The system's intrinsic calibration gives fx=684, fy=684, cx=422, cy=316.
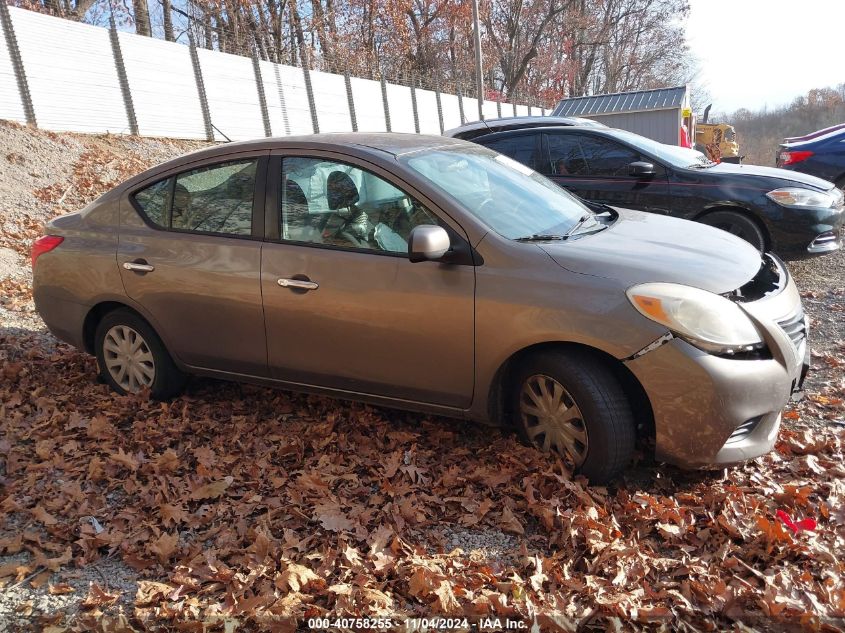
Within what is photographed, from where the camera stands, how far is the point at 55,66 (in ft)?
43.6

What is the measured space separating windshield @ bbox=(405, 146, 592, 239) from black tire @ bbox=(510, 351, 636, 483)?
726mm

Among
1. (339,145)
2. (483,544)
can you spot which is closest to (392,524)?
(483,544)

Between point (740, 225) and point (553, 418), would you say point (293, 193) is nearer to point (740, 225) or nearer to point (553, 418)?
point (553, 418)

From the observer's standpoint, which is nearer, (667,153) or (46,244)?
(46,244)

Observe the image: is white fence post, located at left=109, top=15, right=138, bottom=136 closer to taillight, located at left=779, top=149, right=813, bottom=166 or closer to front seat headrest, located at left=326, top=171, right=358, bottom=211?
taillight, located at left=779, top=149, right=813, bottom=166

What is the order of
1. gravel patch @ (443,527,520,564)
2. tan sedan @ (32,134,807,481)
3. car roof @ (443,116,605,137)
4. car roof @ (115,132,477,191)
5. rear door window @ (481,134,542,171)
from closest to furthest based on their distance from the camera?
gravel patch @ (443,527,520,564)
tan sedan @ (32,134,807,481)
car roof @ (115,132,477,191)
rear door window @ (481,134,542,171)
car roof @ (443,116,605,137)

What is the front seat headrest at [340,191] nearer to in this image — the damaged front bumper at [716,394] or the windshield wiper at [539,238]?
the windshield wiper at [539,238]

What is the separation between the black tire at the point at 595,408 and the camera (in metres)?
3.09

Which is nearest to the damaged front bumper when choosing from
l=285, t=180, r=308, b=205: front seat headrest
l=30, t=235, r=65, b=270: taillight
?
l=285, t=180, r=308, b=205: front seat headrest

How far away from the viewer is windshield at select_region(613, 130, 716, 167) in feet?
23.9

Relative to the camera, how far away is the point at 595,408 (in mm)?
3086

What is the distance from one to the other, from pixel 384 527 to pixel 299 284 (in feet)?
4.59

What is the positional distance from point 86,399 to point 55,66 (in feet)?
37.0

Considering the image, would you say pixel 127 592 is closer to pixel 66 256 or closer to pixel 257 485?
pixel 257 485
